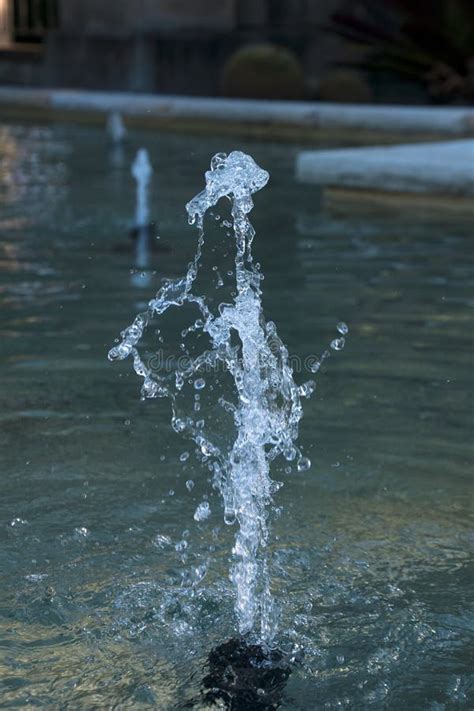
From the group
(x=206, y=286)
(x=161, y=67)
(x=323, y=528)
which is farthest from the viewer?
(x=161, y=67)

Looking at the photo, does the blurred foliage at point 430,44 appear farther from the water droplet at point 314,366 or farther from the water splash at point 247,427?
the water splash at point 247,427

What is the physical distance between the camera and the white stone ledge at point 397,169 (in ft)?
26.0

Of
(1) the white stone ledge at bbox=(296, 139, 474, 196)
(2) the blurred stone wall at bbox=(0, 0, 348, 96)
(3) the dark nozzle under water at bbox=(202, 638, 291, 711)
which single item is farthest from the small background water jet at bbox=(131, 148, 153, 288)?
(2) the blurred stone wall at bbox=(0, 0, 348, 96)

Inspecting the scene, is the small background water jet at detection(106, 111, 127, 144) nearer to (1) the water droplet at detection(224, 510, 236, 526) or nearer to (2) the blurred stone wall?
(2) the blurred stone wall

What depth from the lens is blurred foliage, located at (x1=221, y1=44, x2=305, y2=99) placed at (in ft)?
51.6

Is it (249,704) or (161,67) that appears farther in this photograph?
(161,67)

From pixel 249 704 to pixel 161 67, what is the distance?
16.2 meters

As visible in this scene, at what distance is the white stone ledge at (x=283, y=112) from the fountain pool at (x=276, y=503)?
5262 mm

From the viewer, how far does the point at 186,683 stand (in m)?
2.69

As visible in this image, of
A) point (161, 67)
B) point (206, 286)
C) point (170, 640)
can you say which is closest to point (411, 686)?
point (170, 640)

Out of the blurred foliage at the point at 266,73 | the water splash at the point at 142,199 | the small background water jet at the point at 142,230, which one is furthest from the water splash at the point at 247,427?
the blurred foliage at the point at 266,73

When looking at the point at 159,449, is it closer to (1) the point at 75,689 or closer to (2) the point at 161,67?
(1) the point at 75,689

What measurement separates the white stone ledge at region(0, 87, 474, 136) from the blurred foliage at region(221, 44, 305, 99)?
6.07 feet

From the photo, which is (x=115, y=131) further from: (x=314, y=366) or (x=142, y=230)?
(x=314, y=366)
